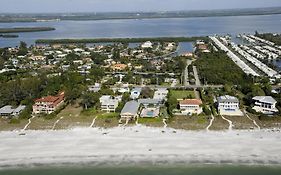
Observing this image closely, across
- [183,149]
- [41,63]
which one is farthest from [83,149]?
[41,63]

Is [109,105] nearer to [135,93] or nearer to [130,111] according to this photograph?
[130,111]

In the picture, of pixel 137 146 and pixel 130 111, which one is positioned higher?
pixel 130 111

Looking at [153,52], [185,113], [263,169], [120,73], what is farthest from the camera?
[153,52]

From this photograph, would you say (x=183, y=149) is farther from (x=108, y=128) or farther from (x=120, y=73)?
A: (x=120, y=73)

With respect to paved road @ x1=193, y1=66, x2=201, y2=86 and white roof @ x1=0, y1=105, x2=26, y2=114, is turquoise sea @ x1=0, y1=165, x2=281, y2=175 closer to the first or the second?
white roof @ x1=0, y1=105, x2=26, y2=114

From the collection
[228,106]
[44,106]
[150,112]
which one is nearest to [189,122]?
[150,112]

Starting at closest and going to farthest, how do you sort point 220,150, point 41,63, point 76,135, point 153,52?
point 220,150 < point 76,135 < point 41,63 < point 153,52

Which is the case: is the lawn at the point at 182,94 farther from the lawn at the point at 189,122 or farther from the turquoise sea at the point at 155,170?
the turquoise sea at the point at 155,170

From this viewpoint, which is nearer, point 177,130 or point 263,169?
point 263,169
